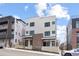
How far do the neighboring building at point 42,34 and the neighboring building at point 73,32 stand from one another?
189 mm

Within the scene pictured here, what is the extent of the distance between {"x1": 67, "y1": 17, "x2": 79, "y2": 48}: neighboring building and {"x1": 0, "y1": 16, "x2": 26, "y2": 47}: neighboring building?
0.66 meters

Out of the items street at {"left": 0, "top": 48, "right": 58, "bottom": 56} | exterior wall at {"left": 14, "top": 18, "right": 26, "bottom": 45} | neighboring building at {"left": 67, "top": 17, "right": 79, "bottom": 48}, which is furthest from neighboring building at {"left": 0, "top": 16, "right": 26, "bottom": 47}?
neighboring building at {"left": 67, "top": 17, "right": 79, "bottom": 48}

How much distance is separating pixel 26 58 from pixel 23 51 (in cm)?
12

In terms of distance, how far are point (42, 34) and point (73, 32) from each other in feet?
1.48

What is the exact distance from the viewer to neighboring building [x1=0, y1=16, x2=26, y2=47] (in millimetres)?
4547

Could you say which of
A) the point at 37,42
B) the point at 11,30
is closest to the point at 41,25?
the point at 37,42

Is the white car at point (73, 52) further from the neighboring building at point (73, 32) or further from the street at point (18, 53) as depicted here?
the street at point (18, 53)

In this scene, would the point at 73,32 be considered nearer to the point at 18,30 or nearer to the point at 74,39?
the point at 74,39

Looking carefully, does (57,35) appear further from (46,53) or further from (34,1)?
(34,1)

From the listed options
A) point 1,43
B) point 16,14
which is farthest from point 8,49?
point 16,14

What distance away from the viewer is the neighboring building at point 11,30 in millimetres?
4547

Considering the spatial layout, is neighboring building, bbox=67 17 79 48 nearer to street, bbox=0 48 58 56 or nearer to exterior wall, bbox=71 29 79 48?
exterior wall, bbox=71 29 79 48

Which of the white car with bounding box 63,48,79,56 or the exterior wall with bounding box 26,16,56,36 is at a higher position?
the exterior wall with bounding box 26,16,56,36

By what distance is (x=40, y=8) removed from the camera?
4523mm
